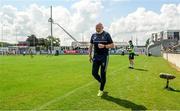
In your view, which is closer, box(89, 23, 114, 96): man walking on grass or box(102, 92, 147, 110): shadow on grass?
box(102, 92, 147, 110): shadow on grass

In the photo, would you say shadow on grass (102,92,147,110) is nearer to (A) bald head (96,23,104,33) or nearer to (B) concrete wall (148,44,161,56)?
(A) bald head (96,23,104,33)

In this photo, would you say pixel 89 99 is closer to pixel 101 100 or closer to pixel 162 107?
pixel 101 100

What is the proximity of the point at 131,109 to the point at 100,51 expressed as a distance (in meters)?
2.94

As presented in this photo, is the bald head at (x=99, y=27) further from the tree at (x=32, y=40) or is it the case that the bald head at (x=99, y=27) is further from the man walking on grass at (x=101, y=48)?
the tree at (x=32, y=40)

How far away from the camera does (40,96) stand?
12.1m

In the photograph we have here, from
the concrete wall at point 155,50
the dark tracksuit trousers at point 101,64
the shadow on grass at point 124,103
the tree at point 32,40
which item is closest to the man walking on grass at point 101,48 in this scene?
the dark tracksuit trousers at point 101,64

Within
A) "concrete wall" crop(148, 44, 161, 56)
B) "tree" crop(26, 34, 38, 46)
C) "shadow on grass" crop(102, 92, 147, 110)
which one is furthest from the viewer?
"tree" crop(26, 34, 38, 46)

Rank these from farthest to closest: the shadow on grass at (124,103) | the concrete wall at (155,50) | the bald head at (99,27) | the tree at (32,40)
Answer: the tree at (32,40), the concrete wall at (155,50), the bald head at (99,27), the shadow on grass at (124,103)

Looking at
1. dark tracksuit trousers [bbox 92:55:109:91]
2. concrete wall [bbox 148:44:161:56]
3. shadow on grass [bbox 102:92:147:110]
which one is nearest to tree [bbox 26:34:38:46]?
concrete wall [bbox 148:44:161:56]

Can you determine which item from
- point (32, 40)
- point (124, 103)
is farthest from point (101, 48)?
point (32, 40)

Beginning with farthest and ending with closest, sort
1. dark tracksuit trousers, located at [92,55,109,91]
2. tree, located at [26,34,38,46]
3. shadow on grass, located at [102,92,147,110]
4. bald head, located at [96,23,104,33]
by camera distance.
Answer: tree, located at [26,34,38,46], dark tracksuit trousers, located at [92,55,109,91], bald head, located at [96,23,104,33], shadow on grass, located at [102,92,147,110]

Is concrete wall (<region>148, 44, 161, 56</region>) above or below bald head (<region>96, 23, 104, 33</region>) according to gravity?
below

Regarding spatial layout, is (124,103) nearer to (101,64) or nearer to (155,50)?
(101,64)

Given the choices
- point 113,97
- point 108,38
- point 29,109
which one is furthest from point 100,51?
point 29,109
